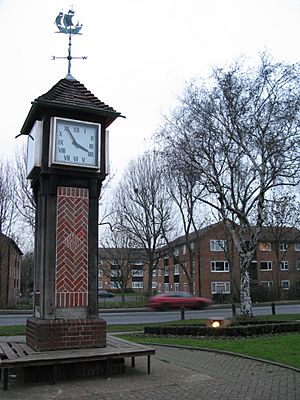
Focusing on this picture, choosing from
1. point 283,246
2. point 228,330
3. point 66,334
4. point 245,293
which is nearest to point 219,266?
point 283,246

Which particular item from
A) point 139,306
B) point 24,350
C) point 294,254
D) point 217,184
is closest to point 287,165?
point 217,184

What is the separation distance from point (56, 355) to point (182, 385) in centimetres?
214

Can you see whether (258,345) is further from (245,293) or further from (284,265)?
(284,265)

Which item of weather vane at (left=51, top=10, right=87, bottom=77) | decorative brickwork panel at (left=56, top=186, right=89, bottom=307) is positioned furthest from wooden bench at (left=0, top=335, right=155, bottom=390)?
weather vane at (left=51, top=10, right=87, bottom=77)

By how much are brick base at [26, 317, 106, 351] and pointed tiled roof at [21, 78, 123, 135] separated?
4.11 metres

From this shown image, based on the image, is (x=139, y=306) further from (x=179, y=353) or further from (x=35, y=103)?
(x=35, y=103)

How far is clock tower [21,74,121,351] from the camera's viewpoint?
8250mm

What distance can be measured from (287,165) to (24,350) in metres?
16.9

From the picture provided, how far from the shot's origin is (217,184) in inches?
885

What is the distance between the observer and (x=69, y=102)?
9062 mm

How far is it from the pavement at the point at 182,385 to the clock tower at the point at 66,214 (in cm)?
88

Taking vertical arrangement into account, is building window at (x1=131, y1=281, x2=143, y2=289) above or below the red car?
below

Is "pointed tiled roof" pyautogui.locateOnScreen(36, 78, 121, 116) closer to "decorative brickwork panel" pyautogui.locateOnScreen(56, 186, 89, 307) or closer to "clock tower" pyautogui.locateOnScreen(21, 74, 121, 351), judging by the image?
"clock tower" pyautogui.locateOnScreen(21, 74, 121, 351)

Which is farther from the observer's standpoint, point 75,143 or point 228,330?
point 228,330
